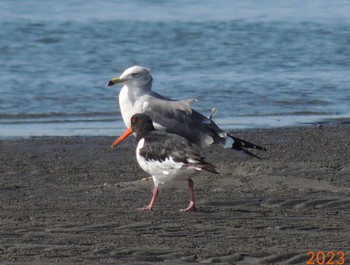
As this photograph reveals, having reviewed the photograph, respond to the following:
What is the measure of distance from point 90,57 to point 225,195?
9.70 metres

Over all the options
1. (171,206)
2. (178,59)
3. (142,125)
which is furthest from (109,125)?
(178,59)

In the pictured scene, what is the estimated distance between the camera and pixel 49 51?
59.3ft

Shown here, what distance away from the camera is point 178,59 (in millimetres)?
17578

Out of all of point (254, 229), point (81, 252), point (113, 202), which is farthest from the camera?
point (113, 202)

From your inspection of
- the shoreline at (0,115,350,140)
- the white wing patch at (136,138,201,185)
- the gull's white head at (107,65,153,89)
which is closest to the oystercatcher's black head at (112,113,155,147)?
the white wing patch at (136,138,201,185)

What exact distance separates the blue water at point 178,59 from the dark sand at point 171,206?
1573 millimetres

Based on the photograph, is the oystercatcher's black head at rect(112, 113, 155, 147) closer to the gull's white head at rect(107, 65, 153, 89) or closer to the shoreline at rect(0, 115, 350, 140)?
the gull's white head at rect(107, 65, 153, 89)

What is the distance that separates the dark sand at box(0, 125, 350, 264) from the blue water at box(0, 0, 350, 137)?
157 centimetres

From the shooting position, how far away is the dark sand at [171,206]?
20.3ft

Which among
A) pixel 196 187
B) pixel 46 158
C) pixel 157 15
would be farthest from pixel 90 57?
pixel 196 187

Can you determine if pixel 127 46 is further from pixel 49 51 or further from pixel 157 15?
pixel 157 15

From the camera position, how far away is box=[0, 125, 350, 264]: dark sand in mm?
6180

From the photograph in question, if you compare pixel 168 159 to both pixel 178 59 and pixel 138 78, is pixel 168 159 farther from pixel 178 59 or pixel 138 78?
pixel 178 59

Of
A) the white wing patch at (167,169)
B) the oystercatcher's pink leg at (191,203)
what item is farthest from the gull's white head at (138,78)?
the oystercatcher's pink leg at (191,203)
